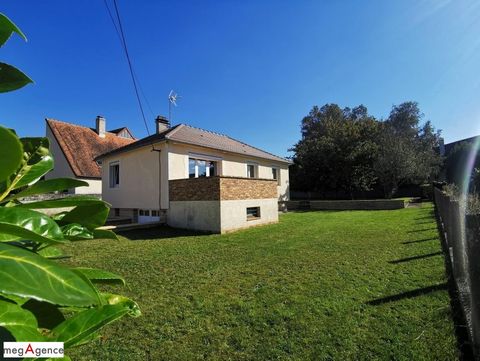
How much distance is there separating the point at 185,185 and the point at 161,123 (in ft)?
20.7

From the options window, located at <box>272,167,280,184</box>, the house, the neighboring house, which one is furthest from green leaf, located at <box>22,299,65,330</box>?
window, located at <box>272,167,280,184</box>

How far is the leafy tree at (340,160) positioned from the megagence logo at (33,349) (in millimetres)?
32492

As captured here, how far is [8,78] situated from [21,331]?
1.92ft

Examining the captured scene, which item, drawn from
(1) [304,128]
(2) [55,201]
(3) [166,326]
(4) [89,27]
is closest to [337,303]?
(3) [166,326]

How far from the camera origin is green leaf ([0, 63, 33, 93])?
686 mm

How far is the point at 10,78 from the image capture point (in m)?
0.69

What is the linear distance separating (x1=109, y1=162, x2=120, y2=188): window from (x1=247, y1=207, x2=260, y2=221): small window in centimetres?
834

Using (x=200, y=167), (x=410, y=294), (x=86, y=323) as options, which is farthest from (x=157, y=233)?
(x=86, y=323)

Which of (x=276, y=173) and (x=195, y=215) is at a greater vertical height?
(x=276, y=173)

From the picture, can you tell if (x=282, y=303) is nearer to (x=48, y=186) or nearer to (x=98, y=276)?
(x=98, y=276)

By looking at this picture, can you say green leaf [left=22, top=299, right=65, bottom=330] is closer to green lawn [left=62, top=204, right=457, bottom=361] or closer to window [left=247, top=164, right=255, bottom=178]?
green lawn [left=62, top=204, right=457, bottom=361]

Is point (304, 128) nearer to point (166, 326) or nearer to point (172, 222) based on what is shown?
point (172, 222)

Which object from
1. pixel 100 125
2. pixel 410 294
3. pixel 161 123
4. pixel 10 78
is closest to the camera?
pixel 10 78

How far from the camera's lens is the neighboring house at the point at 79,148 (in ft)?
65.9
